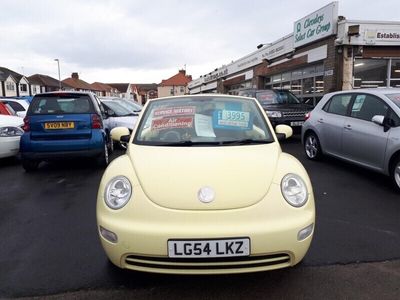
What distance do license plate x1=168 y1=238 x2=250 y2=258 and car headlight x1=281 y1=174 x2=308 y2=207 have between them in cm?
49

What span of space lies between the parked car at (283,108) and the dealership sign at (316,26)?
10.5ft

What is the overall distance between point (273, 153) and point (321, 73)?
12493mm

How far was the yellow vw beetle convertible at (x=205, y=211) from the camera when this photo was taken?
239cm

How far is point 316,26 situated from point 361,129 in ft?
30.6

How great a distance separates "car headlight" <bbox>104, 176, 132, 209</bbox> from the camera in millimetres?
2629

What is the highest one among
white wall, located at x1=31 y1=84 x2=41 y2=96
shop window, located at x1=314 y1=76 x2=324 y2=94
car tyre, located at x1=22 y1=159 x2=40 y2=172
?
white wall, located at x1=31 y1=84 x2=41 y2=96

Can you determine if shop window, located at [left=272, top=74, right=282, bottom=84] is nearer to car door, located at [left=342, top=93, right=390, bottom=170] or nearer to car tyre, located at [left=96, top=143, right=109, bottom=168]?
car door, located at [left=342, top=93, right=390, bottom=170]

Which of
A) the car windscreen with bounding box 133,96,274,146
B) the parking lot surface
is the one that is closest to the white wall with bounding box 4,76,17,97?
the parking lot surface

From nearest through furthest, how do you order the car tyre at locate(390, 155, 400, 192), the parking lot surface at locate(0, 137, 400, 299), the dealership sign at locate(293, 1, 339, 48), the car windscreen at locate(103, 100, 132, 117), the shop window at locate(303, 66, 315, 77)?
the parking lot surface at locate(0, 137, 400, 299) < the car tyre at locate(390, 155, 400, 192) < the car windscreen at locate(103, 100, 132, 117) < the dealership sign at locate(293, 1, 339, 48) < the shop window at locate(303, 66, 315, 77)

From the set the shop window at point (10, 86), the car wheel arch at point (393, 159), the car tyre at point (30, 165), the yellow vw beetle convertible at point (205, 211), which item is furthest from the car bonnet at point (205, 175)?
the shop window at point (10, 86)

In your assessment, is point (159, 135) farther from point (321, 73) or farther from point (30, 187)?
point (321, 73)

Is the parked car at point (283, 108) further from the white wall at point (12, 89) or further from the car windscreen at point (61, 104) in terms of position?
the white wall at point (12, 89)

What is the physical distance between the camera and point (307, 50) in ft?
49.3

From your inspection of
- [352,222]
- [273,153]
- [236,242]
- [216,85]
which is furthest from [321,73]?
[216,85]
